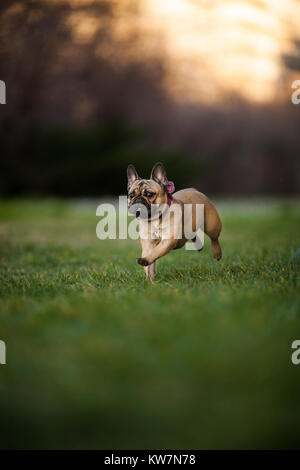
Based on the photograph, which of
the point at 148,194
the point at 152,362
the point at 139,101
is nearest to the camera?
the point at 152,362

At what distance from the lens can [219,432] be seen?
124 centimetres

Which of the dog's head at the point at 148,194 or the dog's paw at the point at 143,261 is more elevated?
the dog's head at the point at 148,194

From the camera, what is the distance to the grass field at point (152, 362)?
Answer: 1.26 m

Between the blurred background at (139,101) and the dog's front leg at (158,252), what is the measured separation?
7.59 m

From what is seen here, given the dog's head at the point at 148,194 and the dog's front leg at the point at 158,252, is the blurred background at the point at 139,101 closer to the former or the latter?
the dog's head at the point at 148,194

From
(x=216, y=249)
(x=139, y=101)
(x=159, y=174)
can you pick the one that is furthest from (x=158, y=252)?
(x=139, y=101)

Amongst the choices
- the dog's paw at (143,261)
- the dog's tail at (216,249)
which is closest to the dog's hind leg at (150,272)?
the dog's paw at (143,261)

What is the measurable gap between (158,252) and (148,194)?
38 centimetres

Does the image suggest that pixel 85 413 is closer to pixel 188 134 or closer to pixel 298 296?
pixel 298 296

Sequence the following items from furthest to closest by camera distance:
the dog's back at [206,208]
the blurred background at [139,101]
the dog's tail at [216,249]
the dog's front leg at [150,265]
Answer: the blurred background at [139,101] → the dog's tail at [216,249] → the dog's back at [206,208] → the dog's front leg at [150,265]

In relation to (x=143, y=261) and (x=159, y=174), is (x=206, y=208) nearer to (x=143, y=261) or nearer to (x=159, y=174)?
(x=159, y=174)

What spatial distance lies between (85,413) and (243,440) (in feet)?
1.48

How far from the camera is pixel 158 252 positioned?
111 inches
